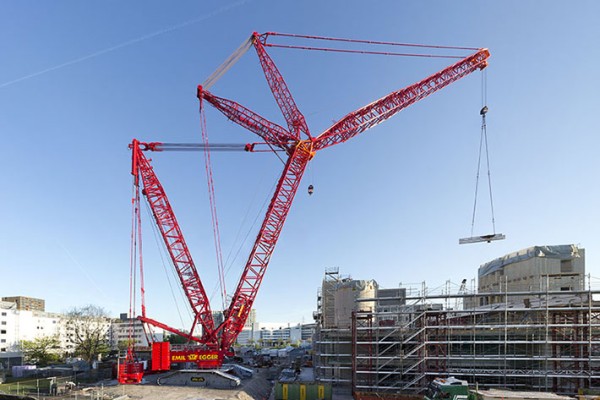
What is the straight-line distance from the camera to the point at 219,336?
4306 centimetres

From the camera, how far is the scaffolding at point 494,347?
28.0 m

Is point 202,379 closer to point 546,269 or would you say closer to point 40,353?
point 546,269

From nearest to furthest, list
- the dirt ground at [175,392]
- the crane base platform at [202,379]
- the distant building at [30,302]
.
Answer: the dirt ground at [175,392] → the crane base platform at [202,379] → the distant building at [30,302]

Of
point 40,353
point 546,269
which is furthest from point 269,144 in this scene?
point 40,353

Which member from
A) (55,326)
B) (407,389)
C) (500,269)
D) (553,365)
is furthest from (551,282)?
(55,326)

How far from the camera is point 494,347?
104 feet

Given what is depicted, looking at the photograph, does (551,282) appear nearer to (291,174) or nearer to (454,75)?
(454,75)

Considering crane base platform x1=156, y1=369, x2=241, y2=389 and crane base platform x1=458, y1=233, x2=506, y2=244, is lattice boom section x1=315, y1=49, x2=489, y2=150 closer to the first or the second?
crane base platform x1=458, y1=233, x2=506, y2=244

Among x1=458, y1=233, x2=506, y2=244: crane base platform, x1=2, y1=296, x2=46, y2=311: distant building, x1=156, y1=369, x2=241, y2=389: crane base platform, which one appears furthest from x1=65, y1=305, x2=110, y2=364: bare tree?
x1=458, y1=233, x2=506, y2=244: crane base platform

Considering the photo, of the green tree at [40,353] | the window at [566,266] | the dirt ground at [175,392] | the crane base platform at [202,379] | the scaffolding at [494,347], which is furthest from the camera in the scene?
the green tree at [40,353]

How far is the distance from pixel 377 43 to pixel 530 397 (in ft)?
109

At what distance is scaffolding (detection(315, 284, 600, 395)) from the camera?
92.0 ft

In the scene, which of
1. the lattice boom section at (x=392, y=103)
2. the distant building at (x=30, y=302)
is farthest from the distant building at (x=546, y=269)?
the distant building at (x=30, y=302)

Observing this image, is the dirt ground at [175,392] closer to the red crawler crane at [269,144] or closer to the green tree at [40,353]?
the red crawler crane at [269,144]
